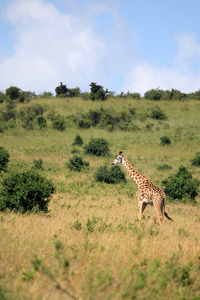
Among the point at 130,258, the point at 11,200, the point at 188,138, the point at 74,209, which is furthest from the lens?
the point at 188,138

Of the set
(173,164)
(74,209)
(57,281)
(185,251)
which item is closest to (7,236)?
(57,281)

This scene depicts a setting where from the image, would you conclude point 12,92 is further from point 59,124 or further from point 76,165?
point 76,165

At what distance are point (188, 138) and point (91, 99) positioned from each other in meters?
23.7

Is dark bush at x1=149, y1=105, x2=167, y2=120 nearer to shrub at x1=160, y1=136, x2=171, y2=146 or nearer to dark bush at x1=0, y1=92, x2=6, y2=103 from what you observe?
shrub at x1=160, y1=136, x2=171, y2=146

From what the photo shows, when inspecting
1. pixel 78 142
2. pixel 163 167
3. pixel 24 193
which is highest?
pixel 24 193

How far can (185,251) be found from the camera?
23.4 feet

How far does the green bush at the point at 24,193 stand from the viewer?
1218 cm

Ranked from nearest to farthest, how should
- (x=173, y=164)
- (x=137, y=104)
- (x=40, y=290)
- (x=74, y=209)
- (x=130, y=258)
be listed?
(x=40, y=290) → (x=130, y=258) → (x=74, y=209) → (x=173, y=164) → (x=137, y=104)

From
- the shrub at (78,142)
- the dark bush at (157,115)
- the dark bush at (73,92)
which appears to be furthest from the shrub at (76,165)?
the dark bush at (73,92)

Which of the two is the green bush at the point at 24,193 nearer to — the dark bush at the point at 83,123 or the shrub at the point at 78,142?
the shrub at the point at 78,142

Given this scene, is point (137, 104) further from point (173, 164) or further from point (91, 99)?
point (173, 164)

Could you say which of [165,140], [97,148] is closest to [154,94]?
[165,140]

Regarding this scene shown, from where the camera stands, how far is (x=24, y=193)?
12.2 meters

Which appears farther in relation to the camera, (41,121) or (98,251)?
(41,121)
